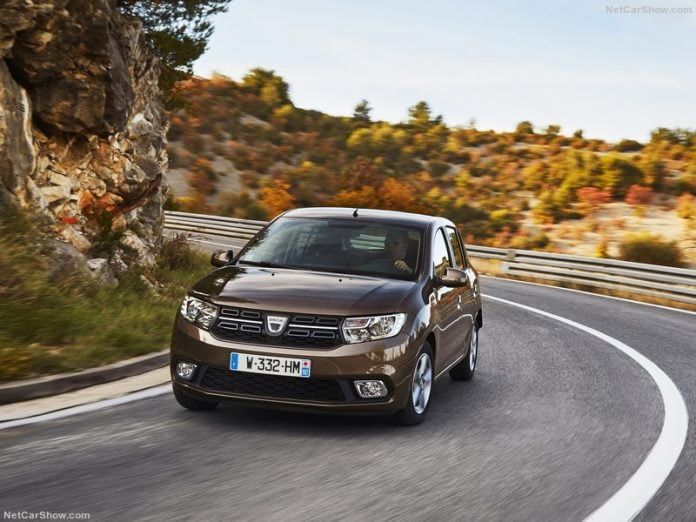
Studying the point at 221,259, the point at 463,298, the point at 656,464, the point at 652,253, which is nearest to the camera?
the point at 656,464

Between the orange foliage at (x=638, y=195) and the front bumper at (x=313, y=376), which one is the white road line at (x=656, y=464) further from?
the orange foliage at (x=638, y=195)

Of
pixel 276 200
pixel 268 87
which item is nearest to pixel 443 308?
pixel 276 200

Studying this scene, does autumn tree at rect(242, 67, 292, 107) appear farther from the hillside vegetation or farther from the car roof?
the car roof

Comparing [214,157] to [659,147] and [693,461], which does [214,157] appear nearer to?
[659,147]

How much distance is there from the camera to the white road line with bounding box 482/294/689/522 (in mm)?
5039

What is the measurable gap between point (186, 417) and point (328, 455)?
4.43ft

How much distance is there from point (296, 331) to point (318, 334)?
0.50ft

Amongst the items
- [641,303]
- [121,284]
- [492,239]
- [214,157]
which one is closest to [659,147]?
[492,239]

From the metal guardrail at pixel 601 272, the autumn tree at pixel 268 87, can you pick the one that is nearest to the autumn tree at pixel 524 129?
the autumn tree at pixel 268 87

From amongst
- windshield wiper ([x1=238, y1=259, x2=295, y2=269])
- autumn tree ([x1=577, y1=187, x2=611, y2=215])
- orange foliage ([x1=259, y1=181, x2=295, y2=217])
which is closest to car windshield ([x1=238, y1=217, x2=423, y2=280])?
windshield wiper ([x1=238, y1=259, x2=295, y2=269])

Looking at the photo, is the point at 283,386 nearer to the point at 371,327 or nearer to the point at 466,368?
the point at 371,327

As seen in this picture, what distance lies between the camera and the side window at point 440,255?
25.7ft

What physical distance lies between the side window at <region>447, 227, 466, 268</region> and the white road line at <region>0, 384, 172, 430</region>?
10.0 feet

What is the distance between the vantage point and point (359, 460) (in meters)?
5.78
